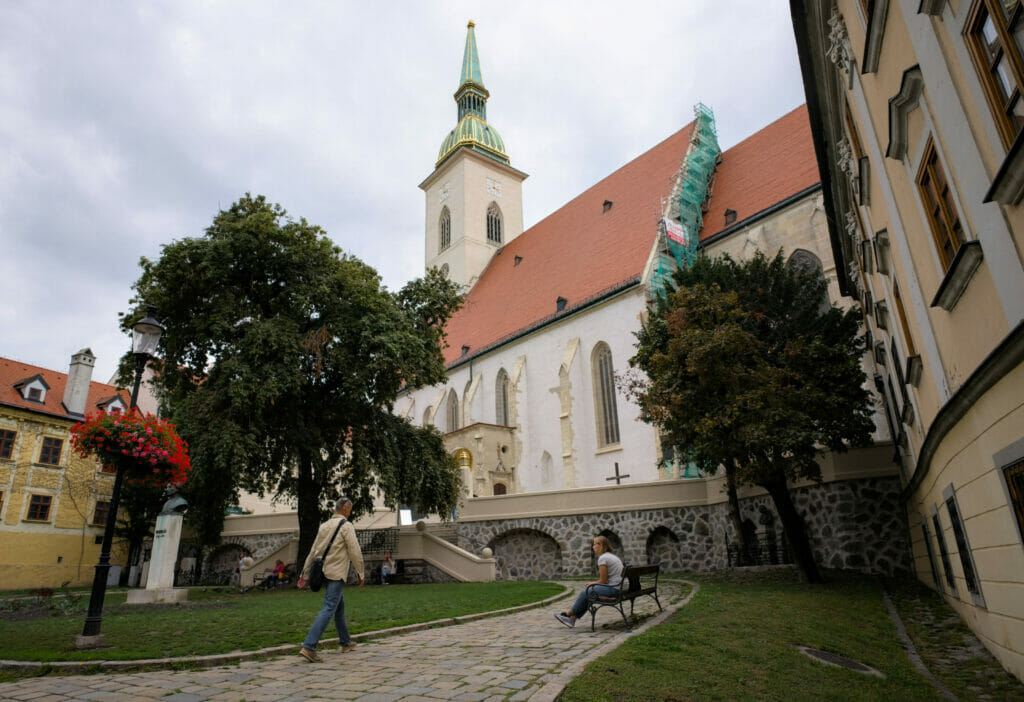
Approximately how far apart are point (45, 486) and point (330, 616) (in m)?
28.6

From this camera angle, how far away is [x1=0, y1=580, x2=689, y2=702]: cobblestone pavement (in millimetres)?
4625

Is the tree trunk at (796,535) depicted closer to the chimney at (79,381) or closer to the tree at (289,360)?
the tree at (289,360)

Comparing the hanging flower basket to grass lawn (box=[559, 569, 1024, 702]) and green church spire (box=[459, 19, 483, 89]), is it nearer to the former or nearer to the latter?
grass lawn (box=[559, 569, 1024, 702])

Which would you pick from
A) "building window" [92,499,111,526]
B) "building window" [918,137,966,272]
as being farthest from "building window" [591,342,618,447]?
"building window" [92,499,111,526]

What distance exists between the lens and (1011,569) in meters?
4.81

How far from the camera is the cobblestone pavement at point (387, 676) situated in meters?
4.62

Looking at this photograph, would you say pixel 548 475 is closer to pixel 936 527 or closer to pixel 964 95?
pixel 936 527

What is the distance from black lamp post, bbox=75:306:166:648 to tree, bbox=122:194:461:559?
23.2 ft

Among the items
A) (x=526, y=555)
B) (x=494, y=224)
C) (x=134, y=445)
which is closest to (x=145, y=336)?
(x=134, y=445)

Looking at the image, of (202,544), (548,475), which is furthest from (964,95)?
(202,544)

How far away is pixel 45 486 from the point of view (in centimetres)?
2795

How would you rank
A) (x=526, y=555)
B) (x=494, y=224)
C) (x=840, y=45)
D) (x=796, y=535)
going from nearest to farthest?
1. (x=840, y=45)
2. (x=796, y=535)
3. (x=526, y=555)
4. (x=494, y=224)

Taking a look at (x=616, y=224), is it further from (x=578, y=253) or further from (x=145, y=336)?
(x=145, y=336)

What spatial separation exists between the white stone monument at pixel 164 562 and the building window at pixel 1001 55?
15.7 m
